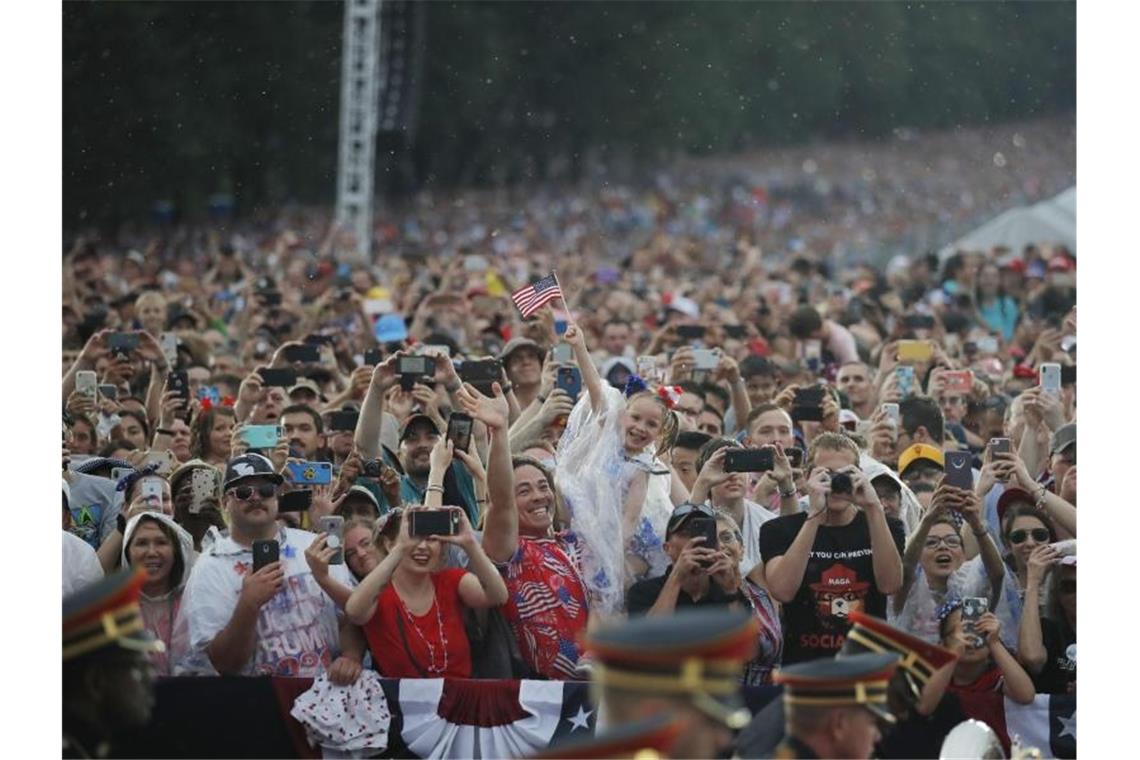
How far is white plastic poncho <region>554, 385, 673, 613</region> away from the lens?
357 inches

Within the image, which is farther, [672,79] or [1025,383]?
[672,79]

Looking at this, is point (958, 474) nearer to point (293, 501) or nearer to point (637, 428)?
point (637, 428)

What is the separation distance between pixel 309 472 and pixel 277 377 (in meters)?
1.75

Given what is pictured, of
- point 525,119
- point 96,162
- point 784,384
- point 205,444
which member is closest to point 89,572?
point 205,444

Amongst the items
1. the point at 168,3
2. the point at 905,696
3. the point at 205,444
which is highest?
Answer: the point at 168,3

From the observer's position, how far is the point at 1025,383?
13.0m

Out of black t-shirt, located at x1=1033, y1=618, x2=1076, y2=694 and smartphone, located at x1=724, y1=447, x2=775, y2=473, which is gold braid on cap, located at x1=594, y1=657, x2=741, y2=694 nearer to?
smartphone, located at x1=724, y1=447, x2=775, y2=473

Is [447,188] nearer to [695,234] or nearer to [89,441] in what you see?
[695,234]

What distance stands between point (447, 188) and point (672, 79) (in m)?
7.64

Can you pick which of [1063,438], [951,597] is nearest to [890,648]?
[951,597]

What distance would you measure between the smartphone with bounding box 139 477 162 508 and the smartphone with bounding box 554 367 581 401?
223cm

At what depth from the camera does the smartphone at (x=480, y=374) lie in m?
10.0

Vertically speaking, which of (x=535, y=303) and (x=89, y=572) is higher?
(x=535, y=303)

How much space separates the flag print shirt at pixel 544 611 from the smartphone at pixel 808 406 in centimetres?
220
